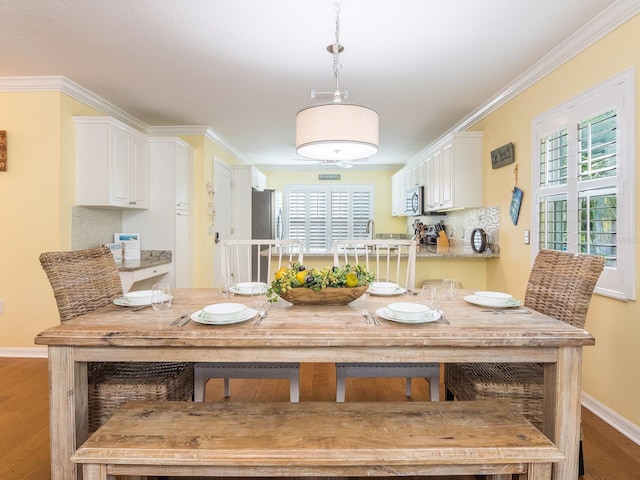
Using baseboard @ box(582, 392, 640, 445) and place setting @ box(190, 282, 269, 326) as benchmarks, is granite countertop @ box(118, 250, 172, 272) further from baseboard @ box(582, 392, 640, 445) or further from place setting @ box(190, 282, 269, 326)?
baseboard @ box(582, 392, 640, 445)

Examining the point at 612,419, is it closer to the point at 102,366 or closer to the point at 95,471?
the point at 95,471

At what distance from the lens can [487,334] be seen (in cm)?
138

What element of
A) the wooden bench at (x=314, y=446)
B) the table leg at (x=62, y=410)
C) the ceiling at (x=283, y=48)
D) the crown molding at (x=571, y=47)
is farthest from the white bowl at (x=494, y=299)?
the table leg at (x=62, y=410)

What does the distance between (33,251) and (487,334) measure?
3.52 metres

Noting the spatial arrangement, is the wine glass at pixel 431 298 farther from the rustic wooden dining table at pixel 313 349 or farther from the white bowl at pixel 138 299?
the white bowl at pixel 138 299

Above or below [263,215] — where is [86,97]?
above

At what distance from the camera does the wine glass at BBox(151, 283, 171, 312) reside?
163 centimetres

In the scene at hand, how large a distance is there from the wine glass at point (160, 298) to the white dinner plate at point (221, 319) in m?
0.16

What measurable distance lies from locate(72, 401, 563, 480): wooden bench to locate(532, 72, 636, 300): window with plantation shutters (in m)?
1.37

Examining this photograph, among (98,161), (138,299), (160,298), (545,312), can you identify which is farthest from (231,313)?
(98,161)

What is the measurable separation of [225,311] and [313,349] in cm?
44

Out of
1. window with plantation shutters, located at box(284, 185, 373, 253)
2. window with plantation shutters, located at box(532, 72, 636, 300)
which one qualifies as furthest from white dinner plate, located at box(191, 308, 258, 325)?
window with plantation shutters, located at box(284, 185, 373, 253)

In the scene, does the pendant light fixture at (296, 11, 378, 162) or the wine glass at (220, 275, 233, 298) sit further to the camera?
the wine glass at (220, 275, 233, 298)

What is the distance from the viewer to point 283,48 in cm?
253
